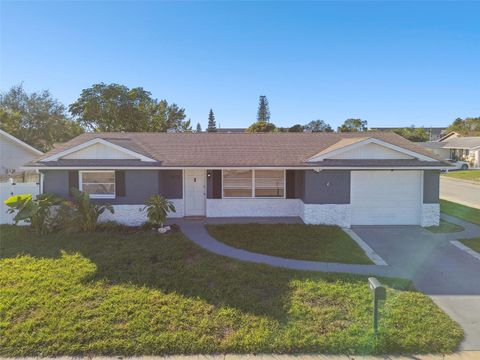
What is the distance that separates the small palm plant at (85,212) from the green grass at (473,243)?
43.1 feet

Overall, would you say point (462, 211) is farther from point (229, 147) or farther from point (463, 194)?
point (229, 147)

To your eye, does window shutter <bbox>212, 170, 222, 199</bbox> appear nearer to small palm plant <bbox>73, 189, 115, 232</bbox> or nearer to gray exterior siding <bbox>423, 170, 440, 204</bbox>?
small palm plant <bbox>73, 189, 115, 232</bbox>

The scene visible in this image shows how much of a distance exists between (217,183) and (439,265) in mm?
8921

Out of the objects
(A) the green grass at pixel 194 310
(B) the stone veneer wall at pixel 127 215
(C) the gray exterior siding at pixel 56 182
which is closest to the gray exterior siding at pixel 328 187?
(A) the green grass at pixel 194 310

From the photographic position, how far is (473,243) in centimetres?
1095

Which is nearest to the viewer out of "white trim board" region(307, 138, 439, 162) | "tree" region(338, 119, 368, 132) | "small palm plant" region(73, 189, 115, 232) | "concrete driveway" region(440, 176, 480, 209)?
"small palm plant" region(73, 189, 115, 232)

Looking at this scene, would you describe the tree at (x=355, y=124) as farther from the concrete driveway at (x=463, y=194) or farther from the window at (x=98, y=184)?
the window at (x=98, y=184)

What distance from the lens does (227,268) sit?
341 inches

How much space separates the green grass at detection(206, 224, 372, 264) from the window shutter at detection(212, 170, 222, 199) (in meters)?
2.05

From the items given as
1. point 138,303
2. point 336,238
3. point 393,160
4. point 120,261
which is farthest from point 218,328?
point 393,160

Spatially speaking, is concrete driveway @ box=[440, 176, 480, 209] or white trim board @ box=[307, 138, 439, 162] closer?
white trim board @ box=[307, 138, 439, 162]

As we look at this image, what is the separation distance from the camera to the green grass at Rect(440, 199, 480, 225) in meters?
14.6

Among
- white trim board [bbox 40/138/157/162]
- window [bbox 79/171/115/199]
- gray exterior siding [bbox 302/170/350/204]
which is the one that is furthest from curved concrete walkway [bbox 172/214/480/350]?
white trim board [bbox 40/138/157/162]

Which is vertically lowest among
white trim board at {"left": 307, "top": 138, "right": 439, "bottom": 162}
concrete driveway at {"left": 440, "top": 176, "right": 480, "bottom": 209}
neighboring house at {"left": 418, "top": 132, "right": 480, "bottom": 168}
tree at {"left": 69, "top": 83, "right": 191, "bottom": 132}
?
concrete driveway at {"left": 440, "top": 176, "right": 480, "bottom": 209}
